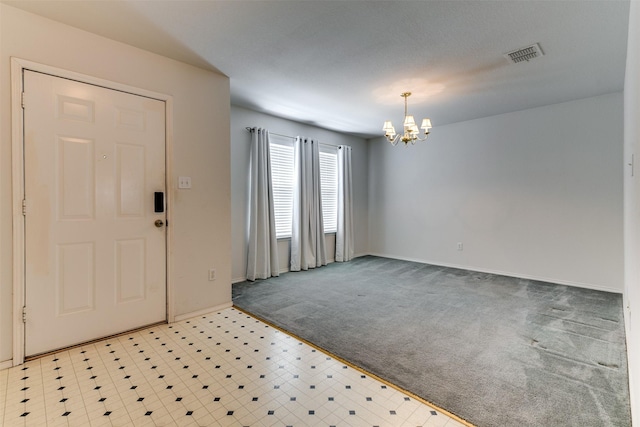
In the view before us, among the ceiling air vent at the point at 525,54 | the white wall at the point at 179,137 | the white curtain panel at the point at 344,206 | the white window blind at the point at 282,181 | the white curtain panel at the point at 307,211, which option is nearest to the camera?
the white wall at the point at 179,137

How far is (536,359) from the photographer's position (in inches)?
89.9

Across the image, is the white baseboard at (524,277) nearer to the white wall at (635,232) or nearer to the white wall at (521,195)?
the white wall at (521,195)

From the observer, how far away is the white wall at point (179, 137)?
2.15 metres

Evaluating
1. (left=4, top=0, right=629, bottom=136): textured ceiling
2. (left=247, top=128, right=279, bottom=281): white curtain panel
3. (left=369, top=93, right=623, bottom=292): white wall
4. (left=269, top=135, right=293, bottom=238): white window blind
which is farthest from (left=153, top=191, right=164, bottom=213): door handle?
(left=369, top=93, right=623, bottom=292): white wall

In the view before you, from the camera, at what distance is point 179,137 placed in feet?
9.78

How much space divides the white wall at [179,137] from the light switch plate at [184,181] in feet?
0.15

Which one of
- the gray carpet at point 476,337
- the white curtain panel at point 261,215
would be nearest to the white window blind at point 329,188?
the white curtain panel at point 261,215

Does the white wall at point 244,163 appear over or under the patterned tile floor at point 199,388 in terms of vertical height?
over

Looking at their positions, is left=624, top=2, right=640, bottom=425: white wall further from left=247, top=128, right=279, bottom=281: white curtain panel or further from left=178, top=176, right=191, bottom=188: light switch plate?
left=247, top=128, right=279, bottom=281: white curtain panel

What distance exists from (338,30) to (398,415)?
2782mm

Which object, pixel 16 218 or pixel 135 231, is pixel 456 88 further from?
pixel 16 218

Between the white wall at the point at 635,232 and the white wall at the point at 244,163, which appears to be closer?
the white wall at the point at 635,232

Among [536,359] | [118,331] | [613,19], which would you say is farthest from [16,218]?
[613,19]

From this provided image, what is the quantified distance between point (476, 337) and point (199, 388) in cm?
231
